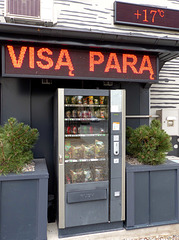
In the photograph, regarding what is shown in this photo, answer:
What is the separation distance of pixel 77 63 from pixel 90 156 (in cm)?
150

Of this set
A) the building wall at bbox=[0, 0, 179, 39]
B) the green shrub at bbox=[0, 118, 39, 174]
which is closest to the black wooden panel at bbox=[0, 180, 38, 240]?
the green shrub at bbox=[0, 118, 39, 174]

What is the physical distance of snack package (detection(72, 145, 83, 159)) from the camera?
3104mm

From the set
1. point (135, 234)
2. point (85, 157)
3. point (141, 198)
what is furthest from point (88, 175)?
point (135, 234)

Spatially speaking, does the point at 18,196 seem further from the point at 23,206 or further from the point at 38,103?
the point at 38,103

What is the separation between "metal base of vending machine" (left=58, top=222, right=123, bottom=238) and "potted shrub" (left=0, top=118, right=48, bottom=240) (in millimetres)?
312

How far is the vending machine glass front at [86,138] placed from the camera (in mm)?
3025

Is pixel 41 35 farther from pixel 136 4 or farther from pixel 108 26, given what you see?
pixel 136 4

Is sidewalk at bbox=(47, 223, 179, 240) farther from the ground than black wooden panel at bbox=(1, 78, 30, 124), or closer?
closer

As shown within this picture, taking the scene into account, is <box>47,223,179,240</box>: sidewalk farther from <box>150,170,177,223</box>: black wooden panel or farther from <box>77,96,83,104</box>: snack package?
<box>77,96,83,104</box>: snack package

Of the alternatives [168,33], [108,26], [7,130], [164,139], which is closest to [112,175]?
[164,139]

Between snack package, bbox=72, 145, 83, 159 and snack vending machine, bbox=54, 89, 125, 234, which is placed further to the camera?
snack package, bbox=72, 145, 83, 159

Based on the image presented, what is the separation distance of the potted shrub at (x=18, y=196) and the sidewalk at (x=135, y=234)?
38cm

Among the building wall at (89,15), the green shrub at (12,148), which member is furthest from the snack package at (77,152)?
the building wall at (89,15)

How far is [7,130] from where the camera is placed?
110 inches
